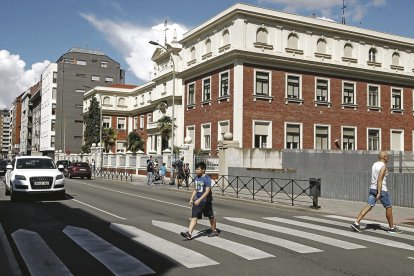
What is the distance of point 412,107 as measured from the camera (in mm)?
41594

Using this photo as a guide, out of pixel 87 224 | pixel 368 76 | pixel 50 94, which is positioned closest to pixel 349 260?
pixel 87 224

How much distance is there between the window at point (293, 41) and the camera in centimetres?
3578

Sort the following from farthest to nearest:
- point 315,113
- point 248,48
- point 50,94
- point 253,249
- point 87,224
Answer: point 50,94, point 315,113, point 248,48, point 87,224, point 253,249

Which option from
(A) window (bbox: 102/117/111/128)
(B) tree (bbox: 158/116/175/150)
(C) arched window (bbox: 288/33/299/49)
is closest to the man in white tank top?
(C) arched window (bbox: 288/33/299/49)

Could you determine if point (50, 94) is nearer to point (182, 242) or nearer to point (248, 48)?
point (248, 48)

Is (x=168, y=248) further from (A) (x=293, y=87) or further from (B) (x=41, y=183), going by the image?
(A) (x=293, y=87)

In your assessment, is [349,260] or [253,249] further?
[253,249]

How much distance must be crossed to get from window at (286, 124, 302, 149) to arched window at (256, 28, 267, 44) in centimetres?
709

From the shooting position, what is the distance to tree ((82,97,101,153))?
68625 millimetres

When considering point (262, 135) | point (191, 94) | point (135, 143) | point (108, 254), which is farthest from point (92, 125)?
point (108, 254)

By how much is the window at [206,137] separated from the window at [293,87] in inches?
285

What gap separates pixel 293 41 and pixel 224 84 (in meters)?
6.78

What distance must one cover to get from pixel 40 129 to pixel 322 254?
98351mm

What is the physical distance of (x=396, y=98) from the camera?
4094 centimetres
